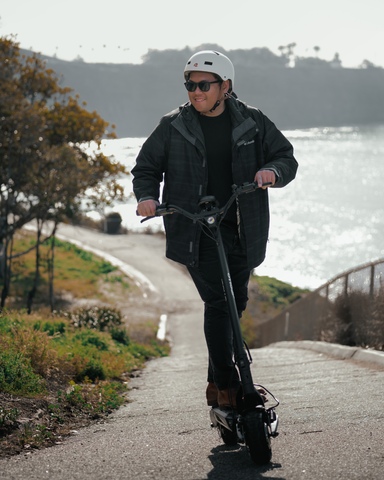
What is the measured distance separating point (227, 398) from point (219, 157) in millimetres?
1418

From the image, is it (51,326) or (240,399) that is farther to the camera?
(51,326)

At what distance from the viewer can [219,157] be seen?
3174 millimetres

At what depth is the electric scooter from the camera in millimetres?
2623

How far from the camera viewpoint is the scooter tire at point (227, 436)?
301 centimetres

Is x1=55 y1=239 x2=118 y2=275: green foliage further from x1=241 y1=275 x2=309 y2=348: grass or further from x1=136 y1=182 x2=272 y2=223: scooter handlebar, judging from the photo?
x1=136 y1=182 x2=272 y2=223: scooter handlebar

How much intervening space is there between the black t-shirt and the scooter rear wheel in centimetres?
119

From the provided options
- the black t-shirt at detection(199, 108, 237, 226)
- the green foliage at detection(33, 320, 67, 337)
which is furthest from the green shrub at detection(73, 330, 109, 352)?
the black t-shirt at detection(199, 108, 237, 226)

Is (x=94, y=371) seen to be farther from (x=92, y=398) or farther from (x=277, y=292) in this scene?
(x=277, y=292)

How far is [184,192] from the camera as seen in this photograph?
3152 millimetres

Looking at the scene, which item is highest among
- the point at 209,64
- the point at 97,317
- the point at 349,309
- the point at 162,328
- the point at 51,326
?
the point at 209,64

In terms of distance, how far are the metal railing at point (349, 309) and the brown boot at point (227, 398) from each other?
377 cm

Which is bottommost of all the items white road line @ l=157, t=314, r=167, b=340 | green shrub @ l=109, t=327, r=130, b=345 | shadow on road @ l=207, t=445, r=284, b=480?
white road line @ l=157, t=314, r=167, b=340

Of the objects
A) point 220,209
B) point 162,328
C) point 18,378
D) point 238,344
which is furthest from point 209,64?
point 162,328

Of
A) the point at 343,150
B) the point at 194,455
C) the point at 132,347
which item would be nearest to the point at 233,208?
the point at 194,455
